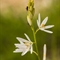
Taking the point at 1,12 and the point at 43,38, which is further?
the point at 1,12

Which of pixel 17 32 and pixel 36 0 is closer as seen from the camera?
pixel 17 32

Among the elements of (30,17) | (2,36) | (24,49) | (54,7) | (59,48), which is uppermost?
(30,17)

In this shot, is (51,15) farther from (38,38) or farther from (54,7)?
(38,38)

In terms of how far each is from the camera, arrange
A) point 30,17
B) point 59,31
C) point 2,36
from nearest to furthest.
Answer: point 30,17
point 59,31
point 2,36

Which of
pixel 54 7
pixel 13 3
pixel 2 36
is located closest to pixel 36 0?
pixel 13 3

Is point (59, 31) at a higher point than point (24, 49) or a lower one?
lower

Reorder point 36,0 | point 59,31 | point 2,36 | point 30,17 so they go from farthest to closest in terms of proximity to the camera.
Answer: point 36,0, point 2,36, point 59,31, point 30,17

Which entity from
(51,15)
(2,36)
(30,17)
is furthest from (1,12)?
(30,17)

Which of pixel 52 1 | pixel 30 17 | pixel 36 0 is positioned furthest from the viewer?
pixel 36 0

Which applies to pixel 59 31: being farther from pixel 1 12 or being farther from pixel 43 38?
pixel 1 12
